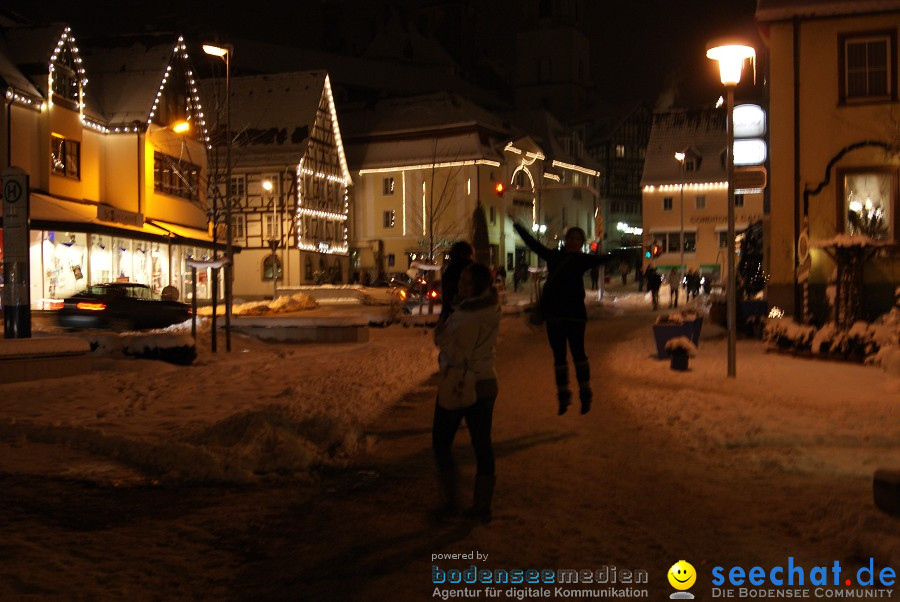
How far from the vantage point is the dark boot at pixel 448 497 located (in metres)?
6.91

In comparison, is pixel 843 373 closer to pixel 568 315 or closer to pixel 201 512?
pixel 568 315

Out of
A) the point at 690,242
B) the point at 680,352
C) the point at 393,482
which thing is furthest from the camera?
the point at 690,242

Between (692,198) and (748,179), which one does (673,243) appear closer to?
(692,198)

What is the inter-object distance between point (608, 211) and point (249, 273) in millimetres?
48761

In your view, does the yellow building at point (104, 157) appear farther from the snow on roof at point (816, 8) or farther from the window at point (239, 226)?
the snow on roof at point (816, 8)

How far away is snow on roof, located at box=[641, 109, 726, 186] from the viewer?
60534mm

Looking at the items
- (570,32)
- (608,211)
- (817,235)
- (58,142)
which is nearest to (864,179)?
(817,235)

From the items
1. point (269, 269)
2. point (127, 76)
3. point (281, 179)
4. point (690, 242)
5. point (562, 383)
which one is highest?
point (127, 76)

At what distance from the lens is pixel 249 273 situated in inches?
2238

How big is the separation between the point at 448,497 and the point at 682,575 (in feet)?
6.28

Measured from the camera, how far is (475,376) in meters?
6.91

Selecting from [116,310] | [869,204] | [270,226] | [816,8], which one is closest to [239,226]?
[270,226]

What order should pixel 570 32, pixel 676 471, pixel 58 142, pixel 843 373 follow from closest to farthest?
pixel 676 471
pixel 843 373
pixel 58 142
pixel 570 32

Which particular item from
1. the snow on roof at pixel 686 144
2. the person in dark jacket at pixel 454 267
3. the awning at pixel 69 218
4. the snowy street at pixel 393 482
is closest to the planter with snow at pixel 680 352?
the snowy street at pixel 393 482
